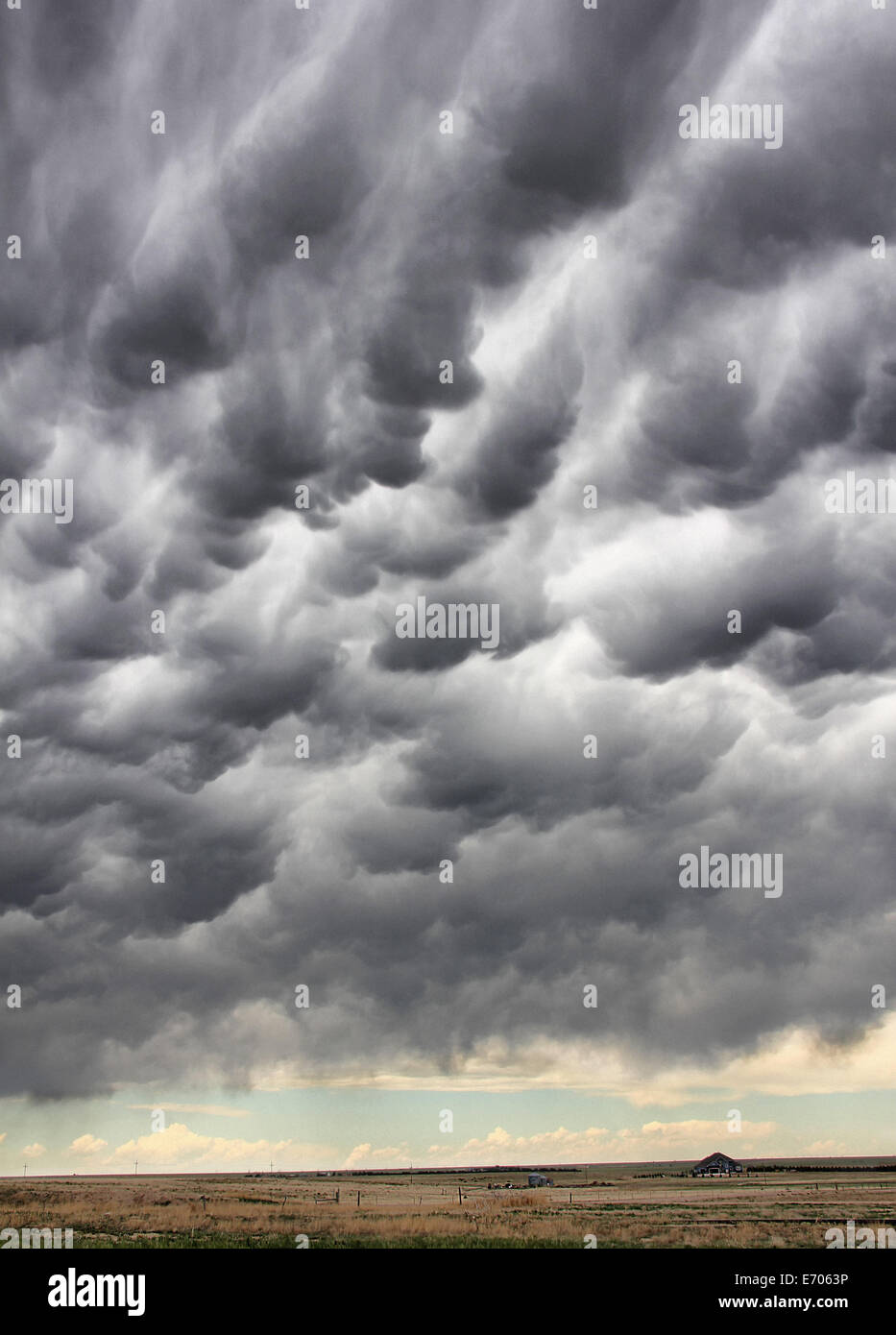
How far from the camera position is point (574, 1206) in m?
99.1

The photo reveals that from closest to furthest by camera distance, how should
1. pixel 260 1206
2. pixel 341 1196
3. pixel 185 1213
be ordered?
pixel 185 1213, pixel 260 1206, pixel 341 1196

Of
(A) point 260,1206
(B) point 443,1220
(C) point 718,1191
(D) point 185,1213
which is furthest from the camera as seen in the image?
(C) point 718,1191

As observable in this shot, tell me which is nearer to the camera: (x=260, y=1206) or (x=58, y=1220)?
(x=58, y=1220)
